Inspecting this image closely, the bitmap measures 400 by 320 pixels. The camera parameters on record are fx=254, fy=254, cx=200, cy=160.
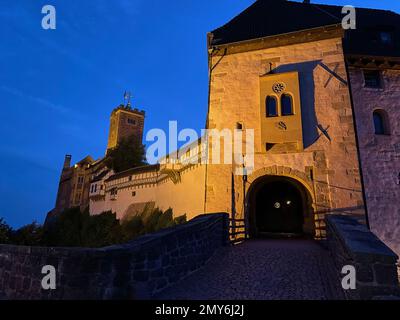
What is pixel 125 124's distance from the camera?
203 feet

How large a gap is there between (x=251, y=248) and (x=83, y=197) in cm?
4383

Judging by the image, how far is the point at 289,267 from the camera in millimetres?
5926

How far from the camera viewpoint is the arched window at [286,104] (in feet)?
36.0

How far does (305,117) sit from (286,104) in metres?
1.04

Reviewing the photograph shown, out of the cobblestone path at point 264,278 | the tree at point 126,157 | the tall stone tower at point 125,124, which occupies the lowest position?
the cobblestone path at point 264,278

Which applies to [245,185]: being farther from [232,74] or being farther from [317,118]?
[232,74]

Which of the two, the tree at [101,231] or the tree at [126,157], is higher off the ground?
the tree at [126,157]

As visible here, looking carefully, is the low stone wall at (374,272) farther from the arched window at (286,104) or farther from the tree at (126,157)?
the tree at (126,157)

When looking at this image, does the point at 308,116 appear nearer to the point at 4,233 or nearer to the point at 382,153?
the point at 382,153

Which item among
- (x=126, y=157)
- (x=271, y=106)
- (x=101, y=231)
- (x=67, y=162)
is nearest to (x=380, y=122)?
(x=271, y=106)

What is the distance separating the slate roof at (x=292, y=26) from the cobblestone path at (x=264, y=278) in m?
9.93

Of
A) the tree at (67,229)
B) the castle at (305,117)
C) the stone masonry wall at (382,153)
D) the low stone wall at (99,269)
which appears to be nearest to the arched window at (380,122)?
the castle at (305,117)

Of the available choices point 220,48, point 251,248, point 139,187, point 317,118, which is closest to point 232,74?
point 220,48

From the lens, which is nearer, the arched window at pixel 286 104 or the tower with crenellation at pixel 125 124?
the arched window at pixel 286 104
